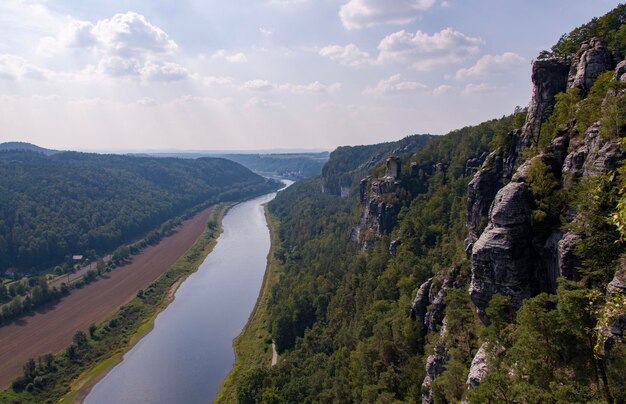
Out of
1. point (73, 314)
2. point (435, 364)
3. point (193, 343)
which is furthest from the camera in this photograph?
point (73, 314)

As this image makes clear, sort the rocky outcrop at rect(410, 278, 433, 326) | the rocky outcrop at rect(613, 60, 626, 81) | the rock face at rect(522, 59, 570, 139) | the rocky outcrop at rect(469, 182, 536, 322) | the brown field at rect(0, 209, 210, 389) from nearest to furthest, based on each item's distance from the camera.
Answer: the rocky outcrop at rect(469, 182, 536, 322), the rocky outcrop at rect(613, 60, 626, 81), the rock face at rect(522, 59, 570, 139), the rocky outcrop at rect(410, 278, 433, 326), the brown field at rect(0, 209, 210, 389)

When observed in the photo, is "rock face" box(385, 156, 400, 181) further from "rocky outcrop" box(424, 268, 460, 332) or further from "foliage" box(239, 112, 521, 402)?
"rocky outcrop" box(424, 268, 460, 332)

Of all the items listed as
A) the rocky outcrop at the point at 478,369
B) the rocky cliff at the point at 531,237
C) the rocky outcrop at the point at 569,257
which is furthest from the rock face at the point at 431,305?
the rocky outcrop at the point at 569,257

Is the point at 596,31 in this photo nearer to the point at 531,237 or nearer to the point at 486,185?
the point at 486,185

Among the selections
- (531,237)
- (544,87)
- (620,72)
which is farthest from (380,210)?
(531,237)

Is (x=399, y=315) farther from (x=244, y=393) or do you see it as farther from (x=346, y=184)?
(x=346, y=184)

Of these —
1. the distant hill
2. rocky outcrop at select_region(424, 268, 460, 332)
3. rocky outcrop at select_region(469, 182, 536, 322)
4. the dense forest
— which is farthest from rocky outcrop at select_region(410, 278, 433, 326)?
the distant hill

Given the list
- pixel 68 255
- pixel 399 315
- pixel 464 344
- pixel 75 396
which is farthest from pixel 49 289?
pixel 464 344
